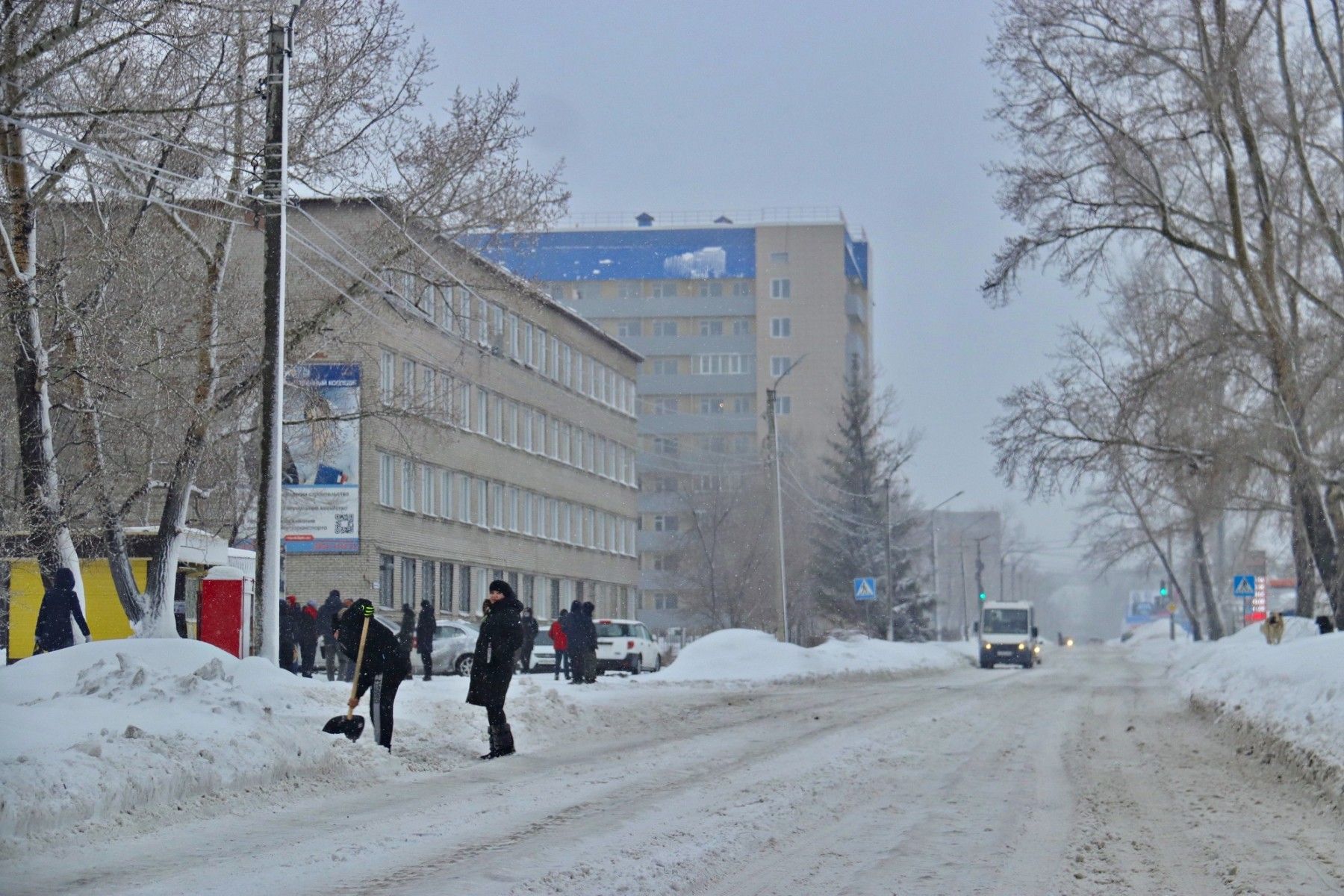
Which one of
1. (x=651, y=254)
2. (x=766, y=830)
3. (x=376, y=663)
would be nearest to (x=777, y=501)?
(x=376, y=663)

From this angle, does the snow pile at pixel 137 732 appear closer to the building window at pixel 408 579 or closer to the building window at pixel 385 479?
the building window at pixel 385 479

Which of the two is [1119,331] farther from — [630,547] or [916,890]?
[916,890]

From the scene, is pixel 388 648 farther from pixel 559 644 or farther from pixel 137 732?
pixel 559 644

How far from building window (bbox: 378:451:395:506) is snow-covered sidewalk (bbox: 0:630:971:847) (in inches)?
1151

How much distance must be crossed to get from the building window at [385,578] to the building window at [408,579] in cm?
75

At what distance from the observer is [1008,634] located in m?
58.9

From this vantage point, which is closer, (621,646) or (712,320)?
(621,646)

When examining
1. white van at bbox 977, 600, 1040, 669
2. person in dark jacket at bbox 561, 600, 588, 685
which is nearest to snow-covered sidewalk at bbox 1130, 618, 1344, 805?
person in dark jacket at bbox 561, 600, 588, 685

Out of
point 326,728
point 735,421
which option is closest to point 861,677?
point 326,728

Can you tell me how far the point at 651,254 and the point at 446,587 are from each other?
60.6 m

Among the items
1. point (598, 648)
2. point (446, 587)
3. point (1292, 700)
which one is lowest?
point (1292, 700)

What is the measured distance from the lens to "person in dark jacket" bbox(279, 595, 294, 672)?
27875 millimetres

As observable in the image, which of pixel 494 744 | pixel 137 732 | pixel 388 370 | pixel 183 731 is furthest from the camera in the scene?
pixel 388 370

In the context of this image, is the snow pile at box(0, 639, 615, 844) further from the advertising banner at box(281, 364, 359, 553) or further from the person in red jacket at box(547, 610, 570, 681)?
the advertising banner at box(281, 364, 359, 553)
